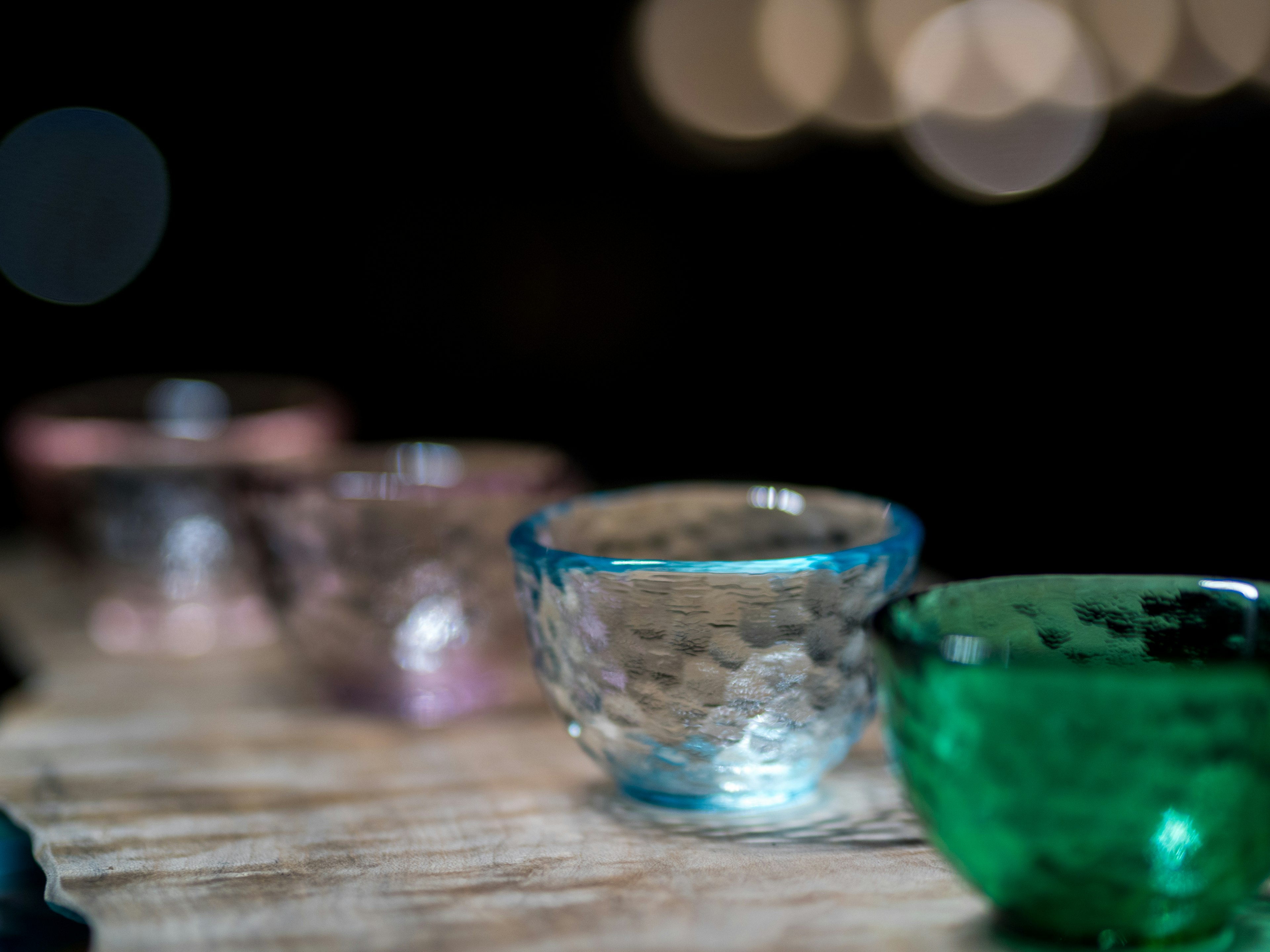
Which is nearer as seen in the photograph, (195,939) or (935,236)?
(195,939)

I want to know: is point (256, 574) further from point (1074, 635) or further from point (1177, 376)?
point (1177, 376)

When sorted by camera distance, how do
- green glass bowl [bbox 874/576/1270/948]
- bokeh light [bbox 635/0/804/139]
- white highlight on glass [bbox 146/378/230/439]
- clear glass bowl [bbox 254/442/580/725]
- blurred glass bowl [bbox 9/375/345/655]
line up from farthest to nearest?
1. bokeh light [bbox 635/0/804/139]
2. white highlight on glass [bbox 146/378/230/439]
3. blurred glass bowl [bbox 9/375/345/655]
4. clear glass bowl [bbox 254/442/580/725]
5. green glass bowl [bbox 874/576/1270/948]

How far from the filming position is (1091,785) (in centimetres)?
31

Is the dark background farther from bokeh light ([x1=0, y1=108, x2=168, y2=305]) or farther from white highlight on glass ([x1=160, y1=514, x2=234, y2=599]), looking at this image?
white highlight on glass ([x1=160, y1=514, x2=234, y2=599])

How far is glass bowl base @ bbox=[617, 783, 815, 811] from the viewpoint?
1.47 ft

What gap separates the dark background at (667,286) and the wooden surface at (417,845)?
2.56 ft

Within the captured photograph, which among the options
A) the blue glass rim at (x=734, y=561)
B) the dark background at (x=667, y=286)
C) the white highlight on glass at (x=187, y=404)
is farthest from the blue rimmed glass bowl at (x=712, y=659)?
the dark background at (x=667, y=286)

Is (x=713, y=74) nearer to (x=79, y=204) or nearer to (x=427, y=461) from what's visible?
(x=79, y=204)

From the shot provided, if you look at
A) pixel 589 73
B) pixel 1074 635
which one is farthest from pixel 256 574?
pixel 589 73

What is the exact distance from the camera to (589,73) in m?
1.38

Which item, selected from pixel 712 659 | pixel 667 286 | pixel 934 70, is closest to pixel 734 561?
pixel 712 659

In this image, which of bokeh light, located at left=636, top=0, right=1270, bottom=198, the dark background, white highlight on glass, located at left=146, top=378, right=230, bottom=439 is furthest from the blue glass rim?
bokeh light, located at left=636, top=0, right=1270, bottom=198

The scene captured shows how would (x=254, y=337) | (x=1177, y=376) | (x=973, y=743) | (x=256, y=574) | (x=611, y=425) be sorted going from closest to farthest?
1. (x=973, y=743)
2. (x=256, y=574)
3. (x=1177, y=376)
4. (x=254, y=337)
5. (x=611, y=425)

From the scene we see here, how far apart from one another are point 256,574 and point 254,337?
27.4 inches
